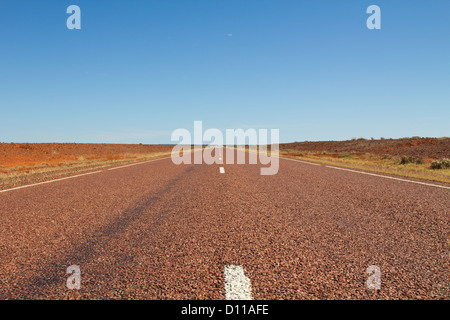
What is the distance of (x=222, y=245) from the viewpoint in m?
3.12

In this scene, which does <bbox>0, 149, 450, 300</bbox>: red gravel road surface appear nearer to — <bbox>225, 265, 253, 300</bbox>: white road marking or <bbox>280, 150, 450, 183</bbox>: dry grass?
<bbox>225, 265, 253, 300</bbox>: white road marking

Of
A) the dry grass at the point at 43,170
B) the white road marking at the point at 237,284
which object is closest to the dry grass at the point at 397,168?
the white road marking at the point at 237,284

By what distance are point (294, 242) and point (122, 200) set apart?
373 cm

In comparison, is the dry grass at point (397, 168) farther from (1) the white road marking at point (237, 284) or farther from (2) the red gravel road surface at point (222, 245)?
(1) the white road marking at point (237, 284)

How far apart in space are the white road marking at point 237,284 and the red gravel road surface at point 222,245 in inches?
1.5

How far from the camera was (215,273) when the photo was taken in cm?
243

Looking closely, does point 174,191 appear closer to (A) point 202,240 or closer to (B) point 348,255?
(A) point 202,240

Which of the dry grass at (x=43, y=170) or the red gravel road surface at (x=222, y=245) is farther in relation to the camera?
the dry grass at (x=43, y=170)

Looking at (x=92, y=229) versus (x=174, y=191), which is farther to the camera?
(x=174, y=191)

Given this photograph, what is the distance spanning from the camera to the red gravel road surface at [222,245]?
7.29ft

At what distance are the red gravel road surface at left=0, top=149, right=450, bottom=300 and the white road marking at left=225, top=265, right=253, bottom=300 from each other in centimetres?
4

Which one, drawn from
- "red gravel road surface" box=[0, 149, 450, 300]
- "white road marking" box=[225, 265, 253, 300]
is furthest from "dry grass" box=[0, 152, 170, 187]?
"white road marking" box=[225, 265, 253, 300]
